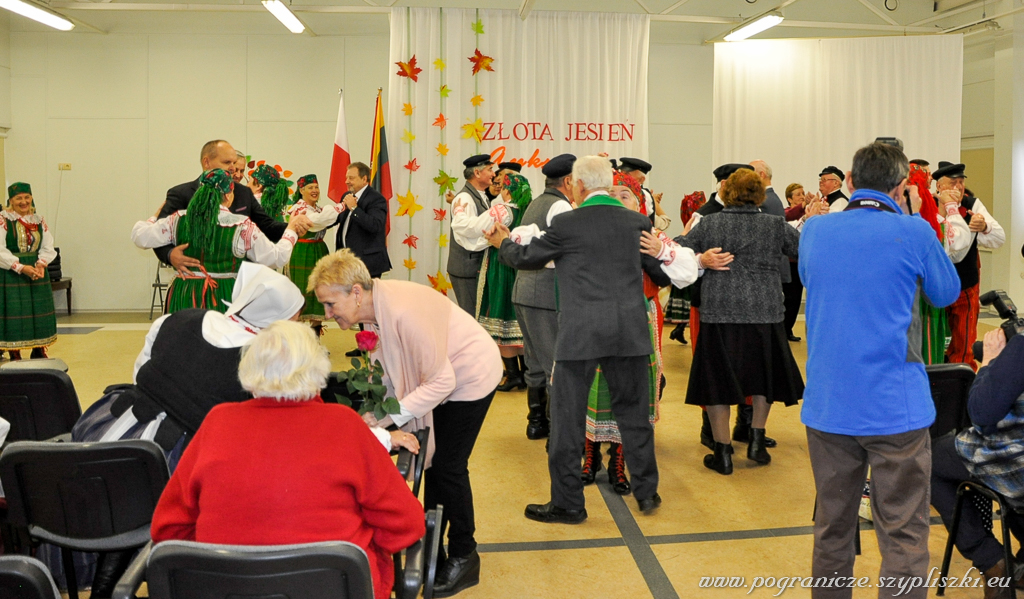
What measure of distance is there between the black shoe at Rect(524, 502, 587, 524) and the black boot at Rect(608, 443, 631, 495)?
1.23 ft

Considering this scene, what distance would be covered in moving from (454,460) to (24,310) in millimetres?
4791

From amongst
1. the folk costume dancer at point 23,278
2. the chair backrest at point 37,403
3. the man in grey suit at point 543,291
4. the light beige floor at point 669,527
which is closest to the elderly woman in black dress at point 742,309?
the light beige floor at point 669,527

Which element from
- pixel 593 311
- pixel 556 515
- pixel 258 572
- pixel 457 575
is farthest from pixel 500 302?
pixel 258 572

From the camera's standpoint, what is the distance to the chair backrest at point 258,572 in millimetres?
1463

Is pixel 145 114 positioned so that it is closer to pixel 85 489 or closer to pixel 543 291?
pixel 543 291

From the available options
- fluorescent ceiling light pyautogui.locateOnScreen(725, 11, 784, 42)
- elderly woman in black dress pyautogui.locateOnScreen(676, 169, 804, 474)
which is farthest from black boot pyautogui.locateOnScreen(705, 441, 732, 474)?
fluorescent ceiling light pyautogui.locateOnScreen(725, 11, 784, 42)

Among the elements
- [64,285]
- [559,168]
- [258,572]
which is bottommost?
[258,572]

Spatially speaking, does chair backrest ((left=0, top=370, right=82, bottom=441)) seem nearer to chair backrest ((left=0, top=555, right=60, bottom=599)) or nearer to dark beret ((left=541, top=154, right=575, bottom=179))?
chair backrest ((left=0, top=555, right=60, bottom=599))

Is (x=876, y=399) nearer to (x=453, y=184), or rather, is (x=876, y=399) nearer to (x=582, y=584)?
(x=582, y=584)

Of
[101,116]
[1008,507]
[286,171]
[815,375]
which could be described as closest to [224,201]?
[815,375]

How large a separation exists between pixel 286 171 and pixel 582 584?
7.56 meters

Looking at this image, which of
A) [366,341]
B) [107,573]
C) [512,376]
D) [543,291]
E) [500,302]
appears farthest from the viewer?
[512,376]

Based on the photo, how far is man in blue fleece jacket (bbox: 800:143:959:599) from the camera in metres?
2.25

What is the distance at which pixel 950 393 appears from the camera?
2961mm
